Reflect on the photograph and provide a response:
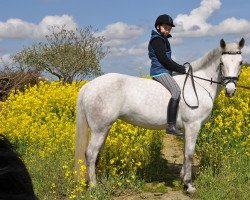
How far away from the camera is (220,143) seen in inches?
313

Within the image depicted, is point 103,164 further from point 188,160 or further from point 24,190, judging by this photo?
point 24,190

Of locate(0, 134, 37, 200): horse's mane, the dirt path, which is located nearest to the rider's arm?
the dirt path

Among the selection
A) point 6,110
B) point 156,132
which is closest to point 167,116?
point 156,132

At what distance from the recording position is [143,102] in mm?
6211

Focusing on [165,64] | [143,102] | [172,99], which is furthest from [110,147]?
[165,64]

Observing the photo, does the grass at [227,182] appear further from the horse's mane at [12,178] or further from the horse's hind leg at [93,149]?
the horse's mane at [12,178]

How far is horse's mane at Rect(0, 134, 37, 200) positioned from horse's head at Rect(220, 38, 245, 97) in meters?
5.58

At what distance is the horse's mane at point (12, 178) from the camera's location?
0.64 m

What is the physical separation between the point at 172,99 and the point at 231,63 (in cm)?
103

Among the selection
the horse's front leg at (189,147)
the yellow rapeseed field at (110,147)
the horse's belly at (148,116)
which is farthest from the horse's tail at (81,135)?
the horse's front leg at (189,147)

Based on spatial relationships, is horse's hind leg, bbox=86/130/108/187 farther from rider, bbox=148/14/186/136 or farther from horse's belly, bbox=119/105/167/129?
rider, bbox=148/14/186/136

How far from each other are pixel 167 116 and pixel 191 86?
646 millimetres

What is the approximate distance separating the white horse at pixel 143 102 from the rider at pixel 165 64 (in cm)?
11

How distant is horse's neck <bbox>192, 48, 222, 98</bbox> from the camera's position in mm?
6438
